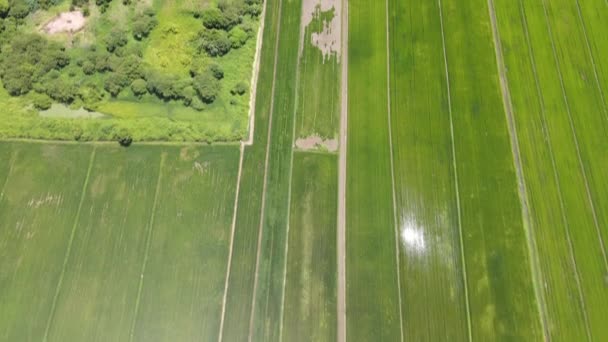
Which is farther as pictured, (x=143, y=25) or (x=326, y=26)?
(x=326, y=26)

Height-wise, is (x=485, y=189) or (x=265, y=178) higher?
(x=265, y=178)

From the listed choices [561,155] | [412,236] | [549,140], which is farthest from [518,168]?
[412,236]

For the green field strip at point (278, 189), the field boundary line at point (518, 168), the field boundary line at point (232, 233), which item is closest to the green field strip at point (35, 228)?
the field boundary line at point (232, 233)

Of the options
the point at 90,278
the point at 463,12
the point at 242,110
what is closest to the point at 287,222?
the point at 242,110

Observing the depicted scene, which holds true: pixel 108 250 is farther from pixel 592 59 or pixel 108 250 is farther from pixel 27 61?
pixel 592 59

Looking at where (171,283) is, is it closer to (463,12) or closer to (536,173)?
(536,173)

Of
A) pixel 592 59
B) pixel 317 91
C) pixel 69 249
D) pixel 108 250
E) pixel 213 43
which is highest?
pixel 213 43

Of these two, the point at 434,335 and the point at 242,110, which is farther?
the point at 242,110

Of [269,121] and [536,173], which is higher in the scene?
[269,121]
